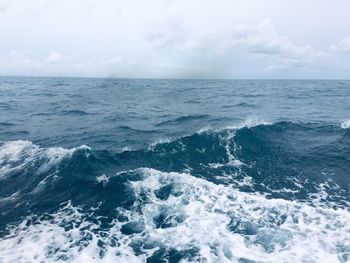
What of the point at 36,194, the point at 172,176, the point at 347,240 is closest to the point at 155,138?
the point at 172,176

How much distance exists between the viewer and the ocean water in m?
10.3

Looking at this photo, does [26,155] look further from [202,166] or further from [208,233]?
[208,233]

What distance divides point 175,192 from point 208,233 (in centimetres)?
Result: 353

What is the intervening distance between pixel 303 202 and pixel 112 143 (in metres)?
14.4

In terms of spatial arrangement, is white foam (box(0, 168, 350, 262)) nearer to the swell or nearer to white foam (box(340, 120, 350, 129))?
the swell

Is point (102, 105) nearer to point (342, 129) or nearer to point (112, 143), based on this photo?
point (112, 143)

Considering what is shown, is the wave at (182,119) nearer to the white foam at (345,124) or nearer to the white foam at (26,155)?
the white foam at (26,155)

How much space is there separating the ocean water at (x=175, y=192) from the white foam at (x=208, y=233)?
0.15ft

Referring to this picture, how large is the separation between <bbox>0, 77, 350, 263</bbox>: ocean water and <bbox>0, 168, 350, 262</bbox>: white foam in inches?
1.8

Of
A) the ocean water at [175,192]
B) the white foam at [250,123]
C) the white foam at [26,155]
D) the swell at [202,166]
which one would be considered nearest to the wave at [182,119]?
the ocean water at [175,192]

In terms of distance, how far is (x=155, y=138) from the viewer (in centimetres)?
2239

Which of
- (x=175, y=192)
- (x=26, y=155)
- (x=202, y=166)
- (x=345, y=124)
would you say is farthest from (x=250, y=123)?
(x=26, y=155)

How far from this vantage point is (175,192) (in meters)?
14.2

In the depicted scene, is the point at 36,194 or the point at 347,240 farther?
the point at 36,194
